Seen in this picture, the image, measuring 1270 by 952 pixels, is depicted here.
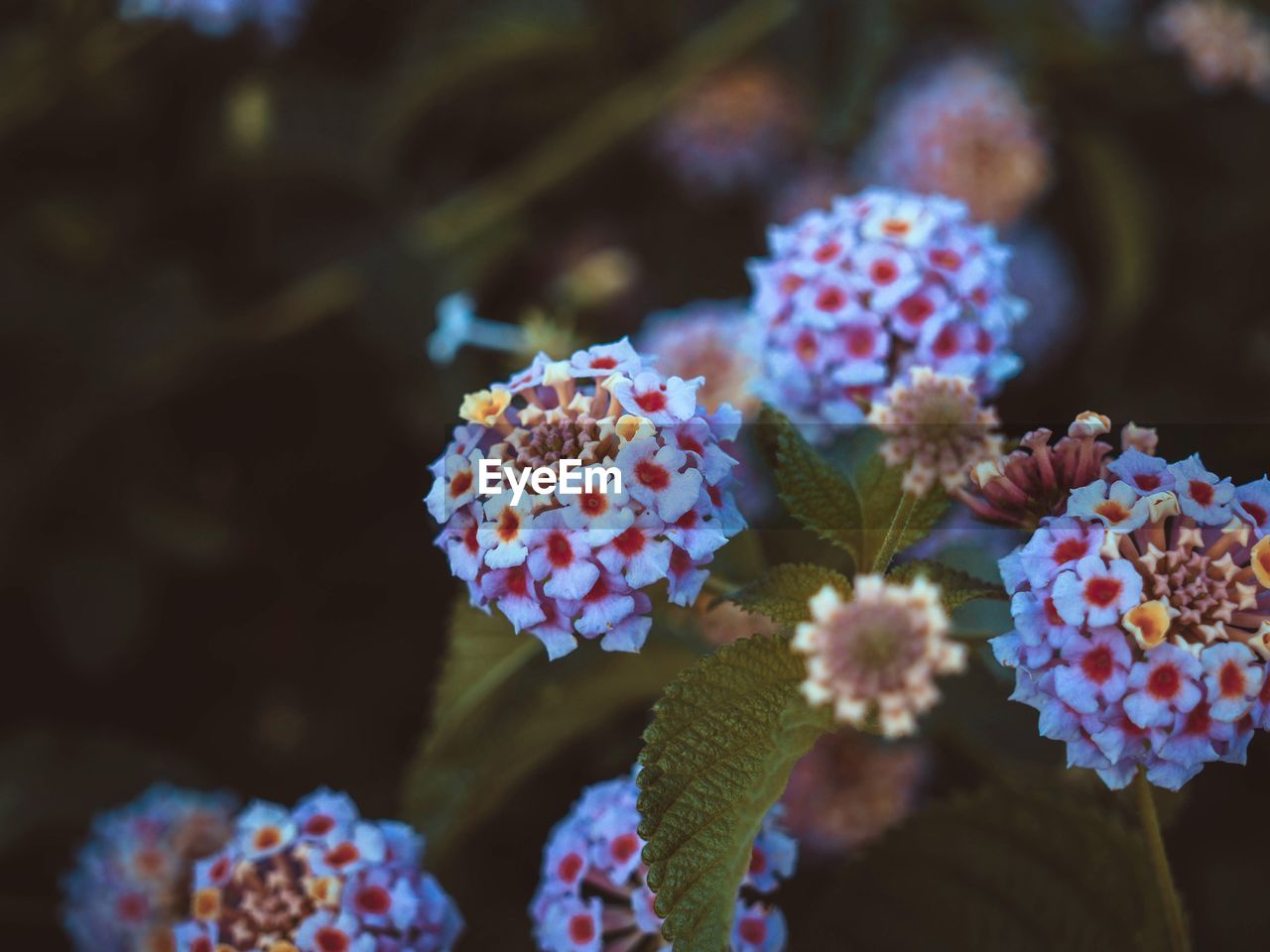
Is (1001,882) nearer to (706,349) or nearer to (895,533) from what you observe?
(895,533)

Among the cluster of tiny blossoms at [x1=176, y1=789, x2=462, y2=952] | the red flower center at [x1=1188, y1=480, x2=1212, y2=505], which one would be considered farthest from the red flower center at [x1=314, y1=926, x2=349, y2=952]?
the red flower center at [x1=1188, y1=480, x2=1212, y2=505]

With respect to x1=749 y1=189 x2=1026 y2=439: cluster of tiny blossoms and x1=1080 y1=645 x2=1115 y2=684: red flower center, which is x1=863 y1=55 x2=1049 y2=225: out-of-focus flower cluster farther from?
x1=1080 y1=645 x2=1115 y2=684: red flower center

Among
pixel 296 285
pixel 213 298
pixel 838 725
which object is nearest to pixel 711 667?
pixel 838 725

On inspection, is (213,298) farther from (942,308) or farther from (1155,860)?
(1155,860)

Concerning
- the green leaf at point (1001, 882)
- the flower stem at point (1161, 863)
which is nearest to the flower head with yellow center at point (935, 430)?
the flower stem at point (1161, 863)

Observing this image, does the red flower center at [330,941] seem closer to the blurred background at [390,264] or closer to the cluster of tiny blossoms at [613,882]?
the cluster of tiny blossoms at [613,882]

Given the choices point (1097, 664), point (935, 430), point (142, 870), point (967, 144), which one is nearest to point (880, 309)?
point (935, 430)
